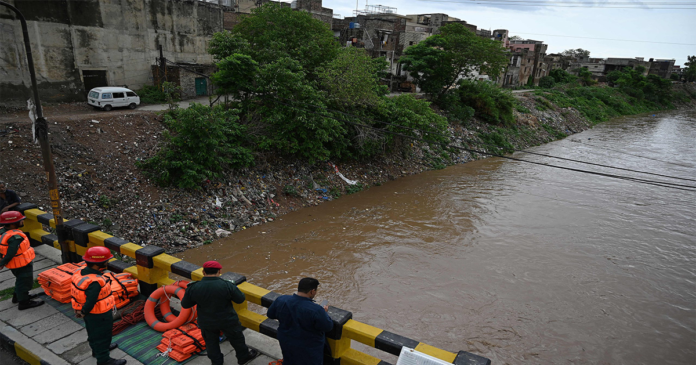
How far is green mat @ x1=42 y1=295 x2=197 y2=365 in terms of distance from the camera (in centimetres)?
426

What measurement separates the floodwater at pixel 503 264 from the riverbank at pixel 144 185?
0.73 m

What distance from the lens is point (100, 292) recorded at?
12.7 ft

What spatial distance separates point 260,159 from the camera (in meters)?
13.5

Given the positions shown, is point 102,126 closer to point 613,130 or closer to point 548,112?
point 548,112

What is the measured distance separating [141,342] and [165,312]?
0.42 metres

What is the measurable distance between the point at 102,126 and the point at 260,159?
5.33 m

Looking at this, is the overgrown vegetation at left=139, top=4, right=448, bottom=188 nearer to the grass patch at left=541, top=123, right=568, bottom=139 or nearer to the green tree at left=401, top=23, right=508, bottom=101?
the green tree at left=401, top=23, right=508, bottom=101

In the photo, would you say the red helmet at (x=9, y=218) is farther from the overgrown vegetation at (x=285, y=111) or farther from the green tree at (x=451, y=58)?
the green tree at (x=451, y=58)

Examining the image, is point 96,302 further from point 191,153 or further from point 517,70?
point 517,70

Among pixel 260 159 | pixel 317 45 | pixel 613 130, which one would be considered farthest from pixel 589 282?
pixel 613 130

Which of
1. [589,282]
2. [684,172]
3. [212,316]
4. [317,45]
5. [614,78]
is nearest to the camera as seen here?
[212,316]

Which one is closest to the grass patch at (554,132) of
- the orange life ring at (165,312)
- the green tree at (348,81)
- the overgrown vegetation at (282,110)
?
the overgrown vegetation at (282,110)

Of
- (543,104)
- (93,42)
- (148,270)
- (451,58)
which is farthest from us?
(543,104)

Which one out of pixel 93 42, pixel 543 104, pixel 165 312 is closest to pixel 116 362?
pixel 165 312
